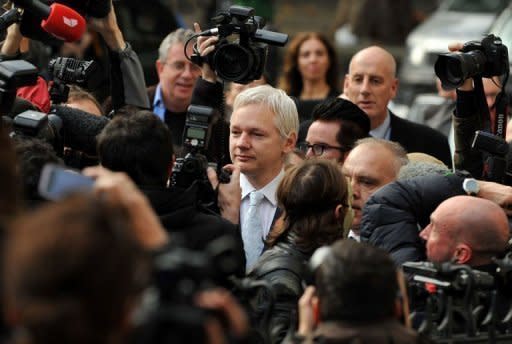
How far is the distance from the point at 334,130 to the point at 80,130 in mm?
1942

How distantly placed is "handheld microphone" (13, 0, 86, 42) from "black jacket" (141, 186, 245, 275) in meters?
1.29

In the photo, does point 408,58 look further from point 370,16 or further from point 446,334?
point 446,334

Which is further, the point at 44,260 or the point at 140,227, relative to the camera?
the point at 140,227

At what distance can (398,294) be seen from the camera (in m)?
4.49

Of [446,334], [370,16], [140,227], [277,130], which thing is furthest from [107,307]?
[370,16]

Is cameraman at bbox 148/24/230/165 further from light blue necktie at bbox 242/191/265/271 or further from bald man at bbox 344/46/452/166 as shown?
light blue necktie at bbox 242/191/265/271

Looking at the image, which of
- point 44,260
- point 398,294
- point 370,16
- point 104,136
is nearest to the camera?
point 44,260

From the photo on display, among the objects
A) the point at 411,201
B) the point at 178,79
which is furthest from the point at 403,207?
the point at 178,79

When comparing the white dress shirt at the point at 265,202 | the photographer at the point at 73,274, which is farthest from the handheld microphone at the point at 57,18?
the photographer at the point at 73,274

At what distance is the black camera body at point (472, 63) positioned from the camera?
688 cm

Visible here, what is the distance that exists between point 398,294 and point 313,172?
162 cm

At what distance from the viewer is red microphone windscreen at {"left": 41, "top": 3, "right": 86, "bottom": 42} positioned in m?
6.68

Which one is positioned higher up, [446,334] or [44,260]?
[44,260]

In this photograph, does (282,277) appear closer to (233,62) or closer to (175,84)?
(233,62)
